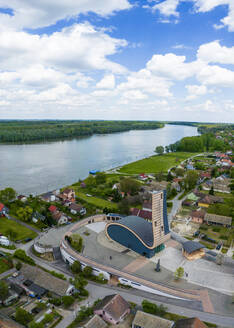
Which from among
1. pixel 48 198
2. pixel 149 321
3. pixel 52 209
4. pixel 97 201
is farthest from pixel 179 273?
pixel 48 198

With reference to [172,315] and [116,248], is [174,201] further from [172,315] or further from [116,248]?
[172,315]

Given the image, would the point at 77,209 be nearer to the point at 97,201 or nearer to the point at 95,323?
the point at 97,201

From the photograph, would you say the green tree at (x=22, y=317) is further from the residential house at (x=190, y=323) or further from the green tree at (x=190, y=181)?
the green tree at (x=190, y=181)

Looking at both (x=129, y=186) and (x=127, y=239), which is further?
(x=129, y=186)

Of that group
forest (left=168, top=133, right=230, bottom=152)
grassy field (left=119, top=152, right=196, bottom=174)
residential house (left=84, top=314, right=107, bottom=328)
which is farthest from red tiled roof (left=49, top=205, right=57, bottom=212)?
forest (left=168, top=133, right=230, bottom=152)

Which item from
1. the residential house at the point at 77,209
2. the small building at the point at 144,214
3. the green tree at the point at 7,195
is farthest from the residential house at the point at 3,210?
the small building at the point at 144,214

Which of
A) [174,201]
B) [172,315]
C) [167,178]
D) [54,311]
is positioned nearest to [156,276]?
[172,315]
